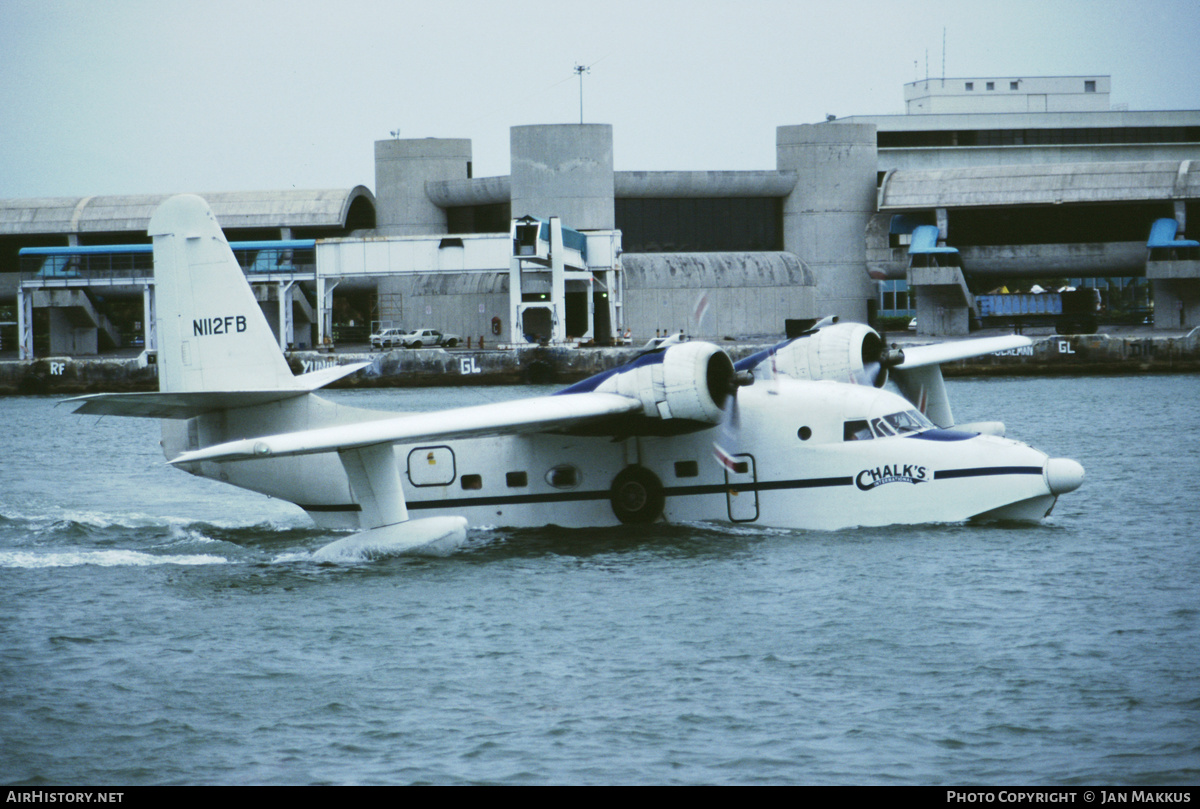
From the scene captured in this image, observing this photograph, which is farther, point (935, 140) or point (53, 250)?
point (935, 140)

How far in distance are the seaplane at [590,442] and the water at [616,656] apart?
66 centimetres

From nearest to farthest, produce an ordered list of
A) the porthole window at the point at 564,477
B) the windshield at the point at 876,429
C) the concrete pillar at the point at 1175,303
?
1. the windshield at the point at 876,429
2. the porthole window at the point at 564,477
3. the concrete pillar at the point at 1175,303

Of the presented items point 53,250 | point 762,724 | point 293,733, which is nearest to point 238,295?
point 293,733

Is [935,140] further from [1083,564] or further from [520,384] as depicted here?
[1083,564]

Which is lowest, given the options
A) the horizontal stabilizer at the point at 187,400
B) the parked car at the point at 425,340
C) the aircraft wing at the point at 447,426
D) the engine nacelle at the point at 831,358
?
the aircraft wing at the point at 447,426

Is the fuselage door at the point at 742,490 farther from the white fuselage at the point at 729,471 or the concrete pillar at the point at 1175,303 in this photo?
the concrete pillar at the point at 1175,303

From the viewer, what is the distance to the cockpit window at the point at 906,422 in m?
21.2

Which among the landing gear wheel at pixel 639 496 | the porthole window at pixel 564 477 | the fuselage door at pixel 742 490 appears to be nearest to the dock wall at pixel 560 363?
the porthole window at pixel 564 477

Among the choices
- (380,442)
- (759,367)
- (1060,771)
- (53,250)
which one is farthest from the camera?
(53,250)

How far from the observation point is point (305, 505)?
23625 millimetres

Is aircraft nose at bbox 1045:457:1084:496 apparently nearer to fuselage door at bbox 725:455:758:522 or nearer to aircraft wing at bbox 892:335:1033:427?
fuselage door at bbox 725:455:758:522

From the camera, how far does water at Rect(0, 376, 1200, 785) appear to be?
1245 centimetres

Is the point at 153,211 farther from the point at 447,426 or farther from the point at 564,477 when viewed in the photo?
the point at 447,426

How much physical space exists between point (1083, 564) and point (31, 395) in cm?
6518
